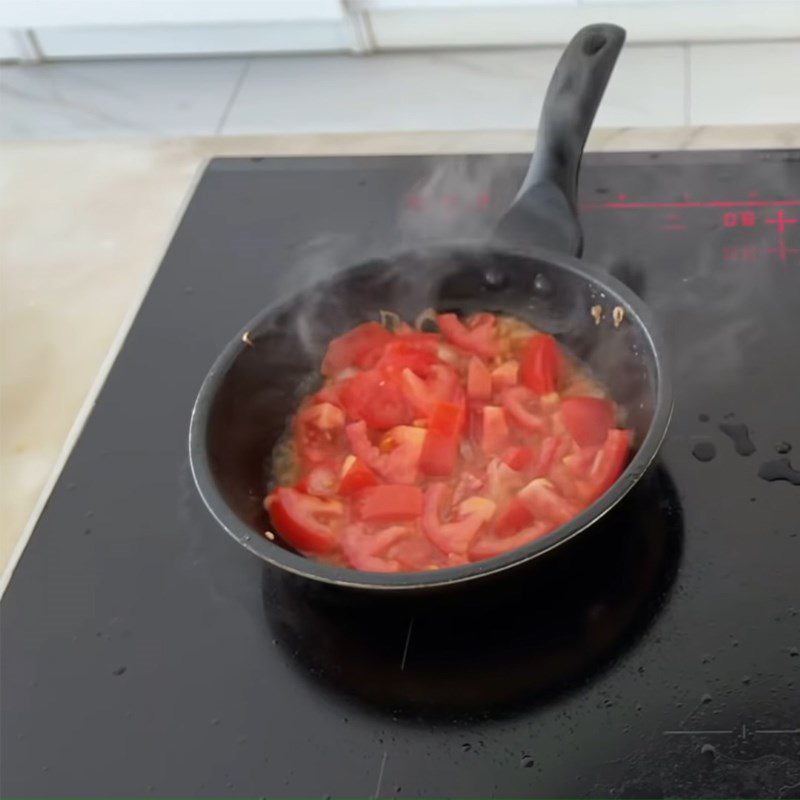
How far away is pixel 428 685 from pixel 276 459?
228 millimetres

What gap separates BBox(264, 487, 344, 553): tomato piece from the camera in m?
0.74

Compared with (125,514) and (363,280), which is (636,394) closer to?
(363,280)

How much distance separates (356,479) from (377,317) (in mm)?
179

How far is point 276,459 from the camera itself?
0.83 metres

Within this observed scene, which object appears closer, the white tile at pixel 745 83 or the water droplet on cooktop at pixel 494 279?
the water droplet on cooktop at pixel 494 279

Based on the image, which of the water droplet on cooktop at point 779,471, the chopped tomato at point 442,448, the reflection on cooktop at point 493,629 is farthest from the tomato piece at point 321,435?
the water droplet on cooktop at point 779,471

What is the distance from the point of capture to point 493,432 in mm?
794

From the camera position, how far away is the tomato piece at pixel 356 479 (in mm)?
766

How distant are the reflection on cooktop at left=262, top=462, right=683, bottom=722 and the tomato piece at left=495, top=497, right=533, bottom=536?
0.04m

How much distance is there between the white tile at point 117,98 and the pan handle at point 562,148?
507 millimetres

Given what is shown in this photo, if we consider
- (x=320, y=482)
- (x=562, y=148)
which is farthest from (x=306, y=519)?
(x=562, y=148)

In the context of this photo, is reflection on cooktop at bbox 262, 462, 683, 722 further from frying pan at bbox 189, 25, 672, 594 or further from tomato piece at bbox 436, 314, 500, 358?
tomato piece at bbox 436, 314, 500, 358

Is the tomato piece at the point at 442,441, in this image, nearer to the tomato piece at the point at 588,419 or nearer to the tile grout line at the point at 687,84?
the tomato piece at the point at 588,419

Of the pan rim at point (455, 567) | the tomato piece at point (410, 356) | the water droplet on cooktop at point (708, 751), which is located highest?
the pan rim at point (455, 567)
